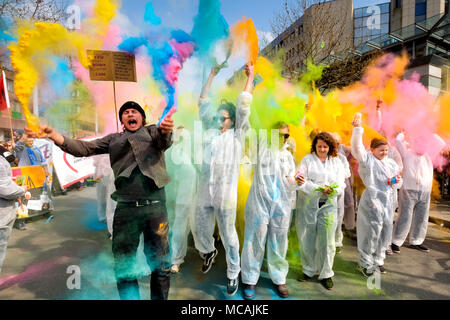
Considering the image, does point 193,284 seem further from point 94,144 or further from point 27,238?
point 27,238

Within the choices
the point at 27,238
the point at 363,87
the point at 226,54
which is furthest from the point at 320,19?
the point at 27,238

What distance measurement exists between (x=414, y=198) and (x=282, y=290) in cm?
269

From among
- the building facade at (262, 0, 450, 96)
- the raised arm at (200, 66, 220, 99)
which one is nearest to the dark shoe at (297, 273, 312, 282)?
the raised arm at (200, 66, 220, 99)

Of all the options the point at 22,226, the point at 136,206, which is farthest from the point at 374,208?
the point at 22,226

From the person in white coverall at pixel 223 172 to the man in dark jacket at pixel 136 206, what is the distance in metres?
0.69

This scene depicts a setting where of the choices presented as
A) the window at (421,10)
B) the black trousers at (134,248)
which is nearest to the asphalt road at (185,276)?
the black trousers at (134,248)

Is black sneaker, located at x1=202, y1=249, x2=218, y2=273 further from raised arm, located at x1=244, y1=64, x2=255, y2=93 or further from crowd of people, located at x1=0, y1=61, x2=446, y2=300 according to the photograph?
raised arm, located at x1=244, y1=64, x2=255, y2=93

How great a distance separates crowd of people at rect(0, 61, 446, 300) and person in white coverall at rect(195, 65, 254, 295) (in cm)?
1

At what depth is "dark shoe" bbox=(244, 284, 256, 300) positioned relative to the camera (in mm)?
2402

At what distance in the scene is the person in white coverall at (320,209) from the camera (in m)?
2.63

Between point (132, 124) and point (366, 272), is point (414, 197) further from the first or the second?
point (132, 124)

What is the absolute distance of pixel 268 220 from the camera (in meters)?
2.50
